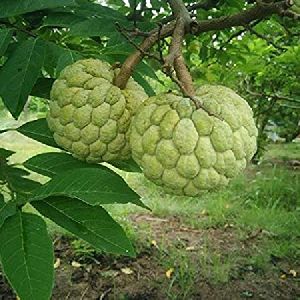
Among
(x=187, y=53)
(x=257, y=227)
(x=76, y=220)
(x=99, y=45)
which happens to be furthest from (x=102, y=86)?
(x=257, y=227)

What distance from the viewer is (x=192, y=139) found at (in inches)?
40.7

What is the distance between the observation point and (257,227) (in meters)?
5.12

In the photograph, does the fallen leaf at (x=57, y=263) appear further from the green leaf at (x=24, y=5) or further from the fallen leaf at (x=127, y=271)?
the green leaf at (x=24, y=5)

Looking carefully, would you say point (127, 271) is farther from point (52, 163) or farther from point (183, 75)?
point (183, 75)

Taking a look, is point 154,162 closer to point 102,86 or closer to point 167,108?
point 167,108

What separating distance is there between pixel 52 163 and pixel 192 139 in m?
0.73

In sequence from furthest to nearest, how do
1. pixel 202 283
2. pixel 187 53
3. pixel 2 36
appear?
1. pixel 202 283
2. pixel 187 53
3. pixel 2 36

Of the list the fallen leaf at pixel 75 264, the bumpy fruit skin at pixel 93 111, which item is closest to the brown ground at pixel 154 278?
the fallen leaf at pixel 75 264

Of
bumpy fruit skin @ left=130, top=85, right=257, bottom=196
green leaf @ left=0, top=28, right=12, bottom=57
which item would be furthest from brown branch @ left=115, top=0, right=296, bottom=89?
green leaf @ left=0, top=28, right=12, bottom=57

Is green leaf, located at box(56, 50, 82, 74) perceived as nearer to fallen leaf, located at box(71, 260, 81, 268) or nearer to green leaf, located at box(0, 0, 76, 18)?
green leaf, located at box(0, 0, 76, 18)

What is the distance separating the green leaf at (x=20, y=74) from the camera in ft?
5.14

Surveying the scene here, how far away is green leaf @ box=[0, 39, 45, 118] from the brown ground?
7.96 ft

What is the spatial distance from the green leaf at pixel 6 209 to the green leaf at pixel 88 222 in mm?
63

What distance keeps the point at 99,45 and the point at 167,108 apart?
1.23 m
